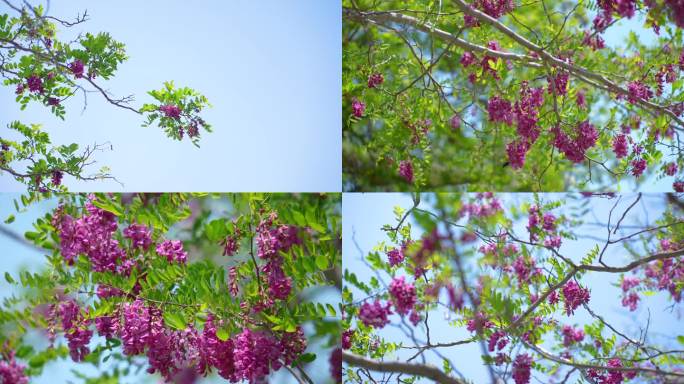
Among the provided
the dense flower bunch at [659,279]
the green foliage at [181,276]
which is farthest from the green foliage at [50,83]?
the dense flower bunch at [659,279]

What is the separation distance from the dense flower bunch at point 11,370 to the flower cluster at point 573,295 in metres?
1.62

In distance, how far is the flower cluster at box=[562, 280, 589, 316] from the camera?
214cm

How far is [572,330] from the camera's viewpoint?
2164 mm

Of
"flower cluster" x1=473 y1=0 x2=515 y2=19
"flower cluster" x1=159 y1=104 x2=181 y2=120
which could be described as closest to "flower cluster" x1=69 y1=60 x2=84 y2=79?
"flower cluster" x1=159 y1=104 x2=181 y2=120

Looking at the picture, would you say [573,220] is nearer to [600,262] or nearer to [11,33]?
[600,262]

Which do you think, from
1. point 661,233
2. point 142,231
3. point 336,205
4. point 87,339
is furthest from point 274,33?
point 661,233

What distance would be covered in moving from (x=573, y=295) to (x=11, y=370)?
1.67 m

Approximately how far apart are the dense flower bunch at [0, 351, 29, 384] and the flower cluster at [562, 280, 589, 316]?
1.62 meters

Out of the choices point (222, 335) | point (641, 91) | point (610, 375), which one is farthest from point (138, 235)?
point (641, 91)

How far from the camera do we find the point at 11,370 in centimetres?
185

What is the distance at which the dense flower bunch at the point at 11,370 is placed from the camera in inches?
72.3

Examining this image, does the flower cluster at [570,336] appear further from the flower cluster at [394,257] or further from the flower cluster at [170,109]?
the flower cluster at [170,109]

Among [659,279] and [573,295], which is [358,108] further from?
[659,279]

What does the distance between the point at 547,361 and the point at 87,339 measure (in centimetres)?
140
